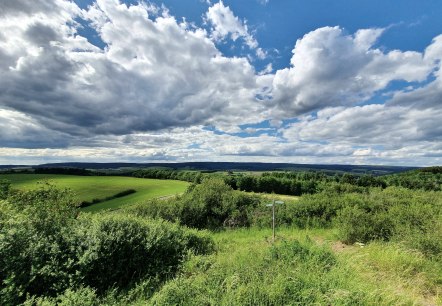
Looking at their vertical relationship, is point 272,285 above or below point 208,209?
above

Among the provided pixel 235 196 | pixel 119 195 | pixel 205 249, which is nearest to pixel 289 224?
pixel 235 196

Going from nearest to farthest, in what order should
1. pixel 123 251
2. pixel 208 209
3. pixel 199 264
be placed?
pixel 199 264 → pixel 123 251 → pixel 208 209

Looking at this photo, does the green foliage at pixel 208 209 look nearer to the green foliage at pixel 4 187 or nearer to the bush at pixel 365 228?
the green foliage at pixel 4 187

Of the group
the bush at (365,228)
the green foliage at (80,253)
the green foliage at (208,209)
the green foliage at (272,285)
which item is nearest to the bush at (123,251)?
the green foliage at (80,253)

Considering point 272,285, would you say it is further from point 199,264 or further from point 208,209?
point 208,209

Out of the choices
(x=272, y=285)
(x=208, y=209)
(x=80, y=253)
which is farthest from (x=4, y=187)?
(x=272, y=285)

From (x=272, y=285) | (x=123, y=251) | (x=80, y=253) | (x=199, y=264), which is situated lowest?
(x=199, y=264)

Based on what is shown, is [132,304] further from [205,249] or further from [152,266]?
[205,249]

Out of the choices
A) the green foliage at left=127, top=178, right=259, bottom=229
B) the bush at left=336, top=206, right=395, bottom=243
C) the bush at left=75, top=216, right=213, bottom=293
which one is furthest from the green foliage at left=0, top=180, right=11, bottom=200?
the bush at left=336, top=206, right=395, bottom=243

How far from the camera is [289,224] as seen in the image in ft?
58.6

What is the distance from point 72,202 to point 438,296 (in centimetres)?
1538

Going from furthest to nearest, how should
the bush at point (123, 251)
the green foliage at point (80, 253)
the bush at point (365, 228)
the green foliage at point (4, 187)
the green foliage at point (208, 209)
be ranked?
the green foliage at point (208, 209), the green foliage at point (4, 187), the bush at point (365, 228), the bush at point (123, 251), the green foliage at point (80, 253)

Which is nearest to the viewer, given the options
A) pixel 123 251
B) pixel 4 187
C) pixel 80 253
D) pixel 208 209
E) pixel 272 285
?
pixel 272 285

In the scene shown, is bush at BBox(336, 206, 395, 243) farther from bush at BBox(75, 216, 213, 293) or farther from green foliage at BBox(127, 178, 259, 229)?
green foliage at BBox(127, 178, 259, 229)
